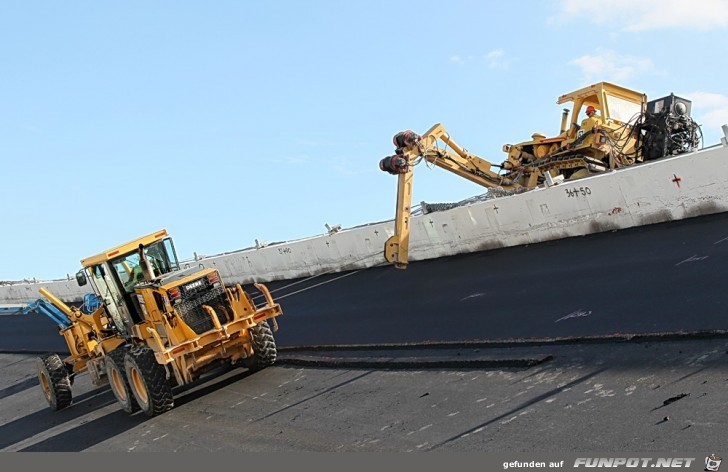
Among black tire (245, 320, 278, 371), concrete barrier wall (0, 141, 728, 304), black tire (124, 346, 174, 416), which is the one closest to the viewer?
black tire (124, 346, 174, 416)

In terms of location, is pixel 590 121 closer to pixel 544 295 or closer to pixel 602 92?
pixel 602 92

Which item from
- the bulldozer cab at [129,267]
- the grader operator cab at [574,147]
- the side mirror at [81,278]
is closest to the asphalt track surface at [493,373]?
the bulldozer cab at [129,267]

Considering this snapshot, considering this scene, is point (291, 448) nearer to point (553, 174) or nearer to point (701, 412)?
point (701, 412)

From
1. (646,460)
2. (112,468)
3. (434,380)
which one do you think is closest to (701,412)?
(646,460)

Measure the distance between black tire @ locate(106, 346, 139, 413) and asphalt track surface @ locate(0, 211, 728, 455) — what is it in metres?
0.21

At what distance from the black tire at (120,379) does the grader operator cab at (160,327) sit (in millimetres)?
15

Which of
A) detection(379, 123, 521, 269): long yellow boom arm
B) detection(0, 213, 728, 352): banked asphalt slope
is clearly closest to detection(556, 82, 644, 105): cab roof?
detection(379, 123, 521, 269): long yellow boom arm

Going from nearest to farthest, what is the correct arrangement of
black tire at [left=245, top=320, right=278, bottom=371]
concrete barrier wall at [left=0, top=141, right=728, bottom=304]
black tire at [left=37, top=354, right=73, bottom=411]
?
1. black tire at [left=245, top=320, right=278, bottom=371]
2. black tire at [left=37, top=354, right=73, bottom=411]
3. concrete barrier wall at [left=0, top=141, right=728, bottom=304]

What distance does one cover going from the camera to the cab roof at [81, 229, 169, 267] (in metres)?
12.3

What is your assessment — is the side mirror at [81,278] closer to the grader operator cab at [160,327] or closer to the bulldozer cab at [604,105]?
the grader operator cab at [160,327]

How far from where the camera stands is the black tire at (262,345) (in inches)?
474

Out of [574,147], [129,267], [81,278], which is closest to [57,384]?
[81,278]

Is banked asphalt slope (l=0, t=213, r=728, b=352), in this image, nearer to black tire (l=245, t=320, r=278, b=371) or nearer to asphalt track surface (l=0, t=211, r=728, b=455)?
asphalt track surface (l=0, t=211, r=728, b=455)

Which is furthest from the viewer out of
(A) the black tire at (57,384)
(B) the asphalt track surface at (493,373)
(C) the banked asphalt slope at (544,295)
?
(A) the black tire at (57,384)
